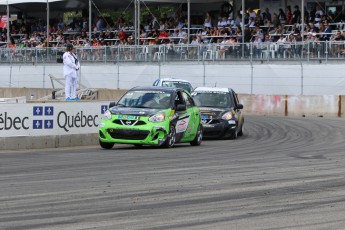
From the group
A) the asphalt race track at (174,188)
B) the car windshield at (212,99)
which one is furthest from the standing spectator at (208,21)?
the asphalt race track at (174,188)

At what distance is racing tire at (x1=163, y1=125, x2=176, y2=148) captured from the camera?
22.1 metres

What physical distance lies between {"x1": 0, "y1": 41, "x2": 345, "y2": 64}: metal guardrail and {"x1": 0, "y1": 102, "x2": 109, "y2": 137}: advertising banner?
54.1 feet

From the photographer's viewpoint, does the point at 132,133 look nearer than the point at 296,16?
Yes

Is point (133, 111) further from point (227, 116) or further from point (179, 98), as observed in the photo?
point (227, 116)

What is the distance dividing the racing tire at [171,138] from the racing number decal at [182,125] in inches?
10.2

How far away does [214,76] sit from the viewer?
42375mm

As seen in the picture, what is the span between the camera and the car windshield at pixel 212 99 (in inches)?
1091

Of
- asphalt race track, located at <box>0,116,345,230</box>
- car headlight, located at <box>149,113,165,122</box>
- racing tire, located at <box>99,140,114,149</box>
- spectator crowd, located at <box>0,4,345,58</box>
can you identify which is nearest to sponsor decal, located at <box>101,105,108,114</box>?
asphalt race track, located at <box>0,116,345,230</box>

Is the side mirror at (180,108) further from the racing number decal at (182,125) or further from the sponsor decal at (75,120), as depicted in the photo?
the sponsor decal at (75,120)

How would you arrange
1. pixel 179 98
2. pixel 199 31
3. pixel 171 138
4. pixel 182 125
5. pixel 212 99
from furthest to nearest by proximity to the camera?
pixel 199 31 → pixel 212 99 → pixel 179 98 → pixel 182 125 → pixel 171 138

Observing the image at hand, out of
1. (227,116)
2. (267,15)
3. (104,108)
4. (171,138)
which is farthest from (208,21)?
(171,138)

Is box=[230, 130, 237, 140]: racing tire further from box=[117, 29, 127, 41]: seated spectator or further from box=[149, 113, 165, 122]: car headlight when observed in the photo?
box=[117, 29, 127, 41]: seated spectator

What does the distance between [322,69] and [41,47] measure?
17.2 metres

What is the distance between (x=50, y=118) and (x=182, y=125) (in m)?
3.10
